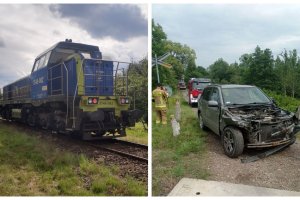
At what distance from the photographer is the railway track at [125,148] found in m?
5.01

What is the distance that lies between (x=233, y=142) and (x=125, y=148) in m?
1.97

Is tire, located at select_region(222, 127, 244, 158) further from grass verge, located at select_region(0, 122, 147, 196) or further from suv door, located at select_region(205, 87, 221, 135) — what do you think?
grass verge, located at select_region(0, 122, 147, 196)

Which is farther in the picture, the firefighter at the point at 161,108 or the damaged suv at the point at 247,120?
the firefighter at the point at 161,108

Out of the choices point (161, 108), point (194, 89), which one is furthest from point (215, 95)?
point (194, 89)

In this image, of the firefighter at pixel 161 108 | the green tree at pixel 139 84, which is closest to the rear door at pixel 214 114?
the firefighter at pixel 161 108

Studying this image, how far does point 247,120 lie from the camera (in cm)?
504

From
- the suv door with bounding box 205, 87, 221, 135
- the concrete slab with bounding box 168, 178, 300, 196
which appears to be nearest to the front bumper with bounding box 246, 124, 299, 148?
the suv door with bounding box 205, 87, 221, 135

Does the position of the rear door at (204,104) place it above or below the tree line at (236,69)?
below

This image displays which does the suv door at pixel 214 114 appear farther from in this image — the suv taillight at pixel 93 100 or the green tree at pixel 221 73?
the suv taillight at pixel 93 100

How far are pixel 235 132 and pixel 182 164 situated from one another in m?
1.04

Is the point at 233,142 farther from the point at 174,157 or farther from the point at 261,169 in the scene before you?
the point at 174,157

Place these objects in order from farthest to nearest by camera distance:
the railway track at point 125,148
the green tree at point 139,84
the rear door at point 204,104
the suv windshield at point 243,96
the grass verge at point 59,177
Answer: the rear door at point 204,104 → the suv windshield at point 243,96 → the railway track at point 125,148 → the green tree at point 139,84 → the grass verge at point 59,177

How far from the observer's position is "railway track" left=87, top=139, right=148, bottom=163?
5.01 meters

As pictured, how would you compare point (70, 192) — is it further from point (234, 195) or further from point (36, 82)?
point (36, 82)
